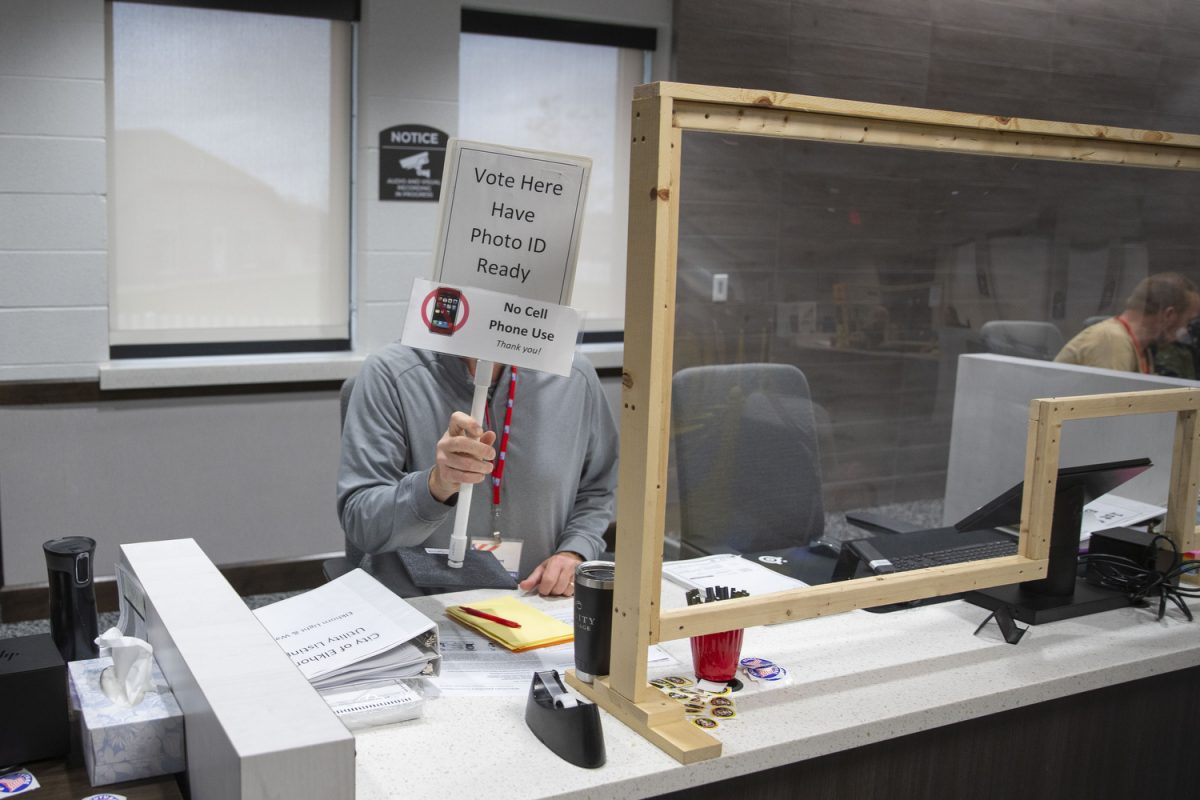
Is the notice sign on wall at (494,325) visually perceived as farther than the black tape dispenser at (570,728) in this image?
Yes

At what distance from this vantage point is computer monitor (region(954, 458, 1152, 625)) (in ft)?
5.83

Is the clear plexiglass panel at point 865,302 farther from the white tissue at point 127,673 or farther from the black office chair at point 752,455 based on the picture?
the white tissue at point 127,673

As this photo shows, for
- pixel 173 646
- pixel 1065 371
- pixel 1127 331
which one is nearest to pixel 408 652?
pixel 173 646

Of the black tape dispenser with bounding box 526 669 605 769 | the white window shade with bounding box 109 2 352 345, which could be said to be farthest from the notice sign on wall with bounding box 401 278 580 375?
the white window shade with bounding box 109 2 352 345

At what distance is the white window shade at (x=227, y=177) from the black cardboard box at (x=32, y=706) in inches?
104

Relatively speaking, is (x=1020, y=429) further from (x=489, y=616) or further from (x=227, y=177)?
(x=227, y=177)

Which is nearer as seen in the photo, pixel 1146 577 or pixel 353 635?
pixel 353 635

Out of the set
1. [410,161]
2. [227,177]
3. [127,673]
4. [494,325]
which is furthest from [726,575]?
[227,177]

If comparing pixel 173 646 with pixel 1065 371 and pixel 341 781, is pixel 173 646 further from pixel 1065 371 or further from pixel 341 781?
pixel 1065 371

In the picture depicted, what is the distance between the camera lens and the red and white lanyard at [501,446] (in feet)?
6.93

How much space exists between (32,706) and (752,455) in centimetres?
165

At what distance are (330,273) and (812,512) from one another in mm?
2195

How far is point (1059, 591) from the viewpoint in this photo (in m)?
1.84

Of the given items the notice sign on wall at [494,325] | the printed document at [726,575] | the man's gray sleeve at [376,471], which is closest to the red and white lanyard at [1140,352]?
the printed document at [726,575]
